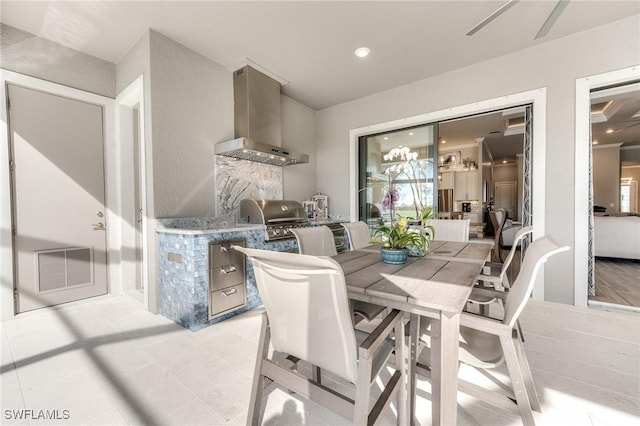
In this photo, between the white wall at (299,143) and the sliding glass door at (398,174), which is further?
the white wall at (299,143)

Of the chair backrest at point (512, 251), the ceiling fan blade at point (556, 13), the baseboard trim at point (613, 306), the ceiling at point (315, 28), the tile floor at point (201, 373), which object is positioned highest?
the ceiling at point (315, 28)

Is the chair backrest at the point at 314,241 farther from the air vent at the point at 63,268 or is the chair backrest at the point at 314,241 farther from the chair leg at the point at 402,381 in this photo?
the air vent at the point at 63,268

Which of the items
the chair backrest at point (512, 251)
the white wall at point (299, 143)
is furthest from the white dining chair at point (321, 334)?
the white wall at point (299, 143)

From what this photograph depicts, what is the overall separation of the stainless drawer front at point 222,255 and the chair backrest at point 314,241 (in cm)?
81

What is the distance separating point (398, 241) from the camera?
1.61 meters

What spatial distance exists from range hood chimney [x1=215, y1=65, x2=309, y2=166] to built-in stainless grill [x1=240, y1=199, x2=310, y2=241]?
2.09 ft

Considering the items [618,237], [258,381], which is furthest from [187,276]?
[618,237]

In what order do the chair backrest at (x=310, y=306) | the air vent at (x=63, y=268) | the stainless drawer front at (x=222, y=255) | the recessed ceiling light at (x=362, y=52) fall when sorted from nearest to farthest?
1. the chair backrest at (x=310, y=306)
2. the stainless drawer front at (x=222, y=255)
3. the air vent at (x=63, y=268)
4. the recessed ceiling light at (x=362, y=52)

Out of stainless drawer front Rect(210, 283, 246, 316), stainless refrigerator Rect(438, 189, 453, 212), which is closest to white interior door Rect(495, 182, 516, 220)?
stainless refrigerator Rect(438, 189, 453, 212)

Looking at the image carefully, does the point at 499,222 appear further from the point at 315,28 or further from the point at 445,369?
the point at 445,369

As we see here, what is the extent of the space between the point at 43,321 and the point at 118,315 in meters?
0.60

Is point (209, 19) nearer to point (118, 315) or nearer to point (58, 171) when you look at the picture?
point (58, 171)

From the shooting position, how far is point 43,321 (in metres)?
2.40

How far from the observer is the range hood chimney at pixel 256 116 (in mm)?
3176
